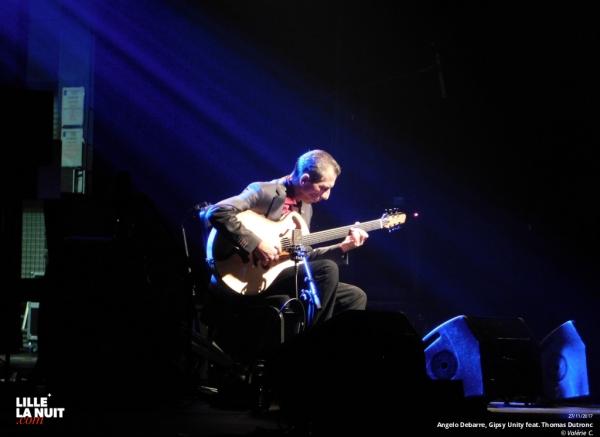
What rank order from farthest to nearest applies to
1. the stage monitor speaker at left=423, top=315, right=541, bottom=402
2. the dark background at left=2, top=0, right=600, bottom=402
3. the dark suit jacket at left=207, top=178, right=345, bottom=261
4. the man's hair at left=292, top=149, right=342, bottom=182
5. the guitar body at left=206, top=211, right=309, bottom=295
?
the dark background at left=2, top=0, right=600, bottom=402 → the man's hair at left=292, top=149, right=342, bottom=182 → the guitar body at left=206, top=211, right=309, bottom=295 → the dark suit jacket at left=207, top=178, right=345, bottom=261 → the stage monitor speaker at left=423, top=315, right=541, bottom=402

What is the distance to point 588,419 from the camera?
2754 mm

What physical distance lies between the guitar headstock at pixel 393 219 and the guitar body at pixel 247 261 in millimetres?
997

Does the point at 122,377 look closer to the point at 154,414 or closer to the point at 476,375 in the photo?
the point at 154,414

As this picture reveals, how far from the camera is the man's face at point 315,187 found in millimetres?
4500

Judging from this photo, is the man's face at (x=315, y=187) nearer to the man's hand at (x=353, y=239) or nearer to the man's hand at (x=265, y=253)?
the man's hand at (x=353, y=239)

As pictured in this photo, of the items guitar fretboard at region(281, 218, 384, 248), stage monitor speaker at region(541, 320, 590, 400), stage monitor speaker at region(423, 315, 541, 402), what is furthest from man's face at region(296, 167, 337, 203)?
stage monitor speaker at region(541, 320, 590, 400)

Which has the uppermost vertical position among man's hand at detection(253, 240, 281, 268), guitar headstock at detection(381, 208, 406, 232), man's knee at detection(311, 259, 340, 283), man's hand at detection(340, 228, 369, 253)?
guitar headstock at detection(381, 208, 406, 232)

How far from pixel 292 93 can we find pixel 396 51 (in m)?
1.10

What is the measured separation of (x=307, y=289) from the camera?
4.32 m

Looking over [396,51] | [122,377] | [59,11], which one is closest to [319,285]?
[122,377]

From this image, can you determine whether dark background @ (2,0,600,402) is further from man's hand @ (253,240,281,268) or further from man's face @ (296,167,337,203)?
man's hand @ (253,240,281,268)

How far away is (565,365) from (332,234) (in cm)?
176

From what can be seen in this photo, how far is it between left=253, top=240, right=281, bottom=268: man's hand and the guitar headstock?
119 cm

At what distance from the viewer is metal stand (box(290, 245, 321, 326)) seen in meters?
4.21
